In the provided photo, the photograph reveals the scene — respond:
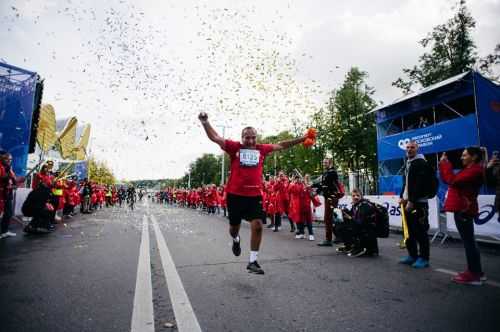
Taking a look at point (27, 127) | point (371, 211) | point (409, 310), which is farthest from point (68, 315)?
point (27, 127)

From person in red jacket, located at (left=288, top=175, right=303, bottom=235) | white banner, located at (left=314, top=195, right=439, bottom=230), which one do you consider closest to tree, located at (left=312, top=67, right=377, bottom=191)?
white banner, located at (left=314, top=195, right=439, bottom=230)

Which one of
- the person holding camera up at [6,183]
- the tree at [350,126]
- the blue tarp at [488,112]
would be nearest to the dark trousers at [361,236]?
the person holding camera up at [6,183]

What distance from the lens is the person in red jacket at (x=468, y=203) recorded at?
4.18 m

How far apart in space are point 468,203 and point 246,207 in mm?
3096

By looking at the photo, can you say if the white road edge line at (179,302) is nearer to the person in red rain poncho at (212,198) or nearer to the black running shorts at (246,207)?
the black running shorts at (246,207)

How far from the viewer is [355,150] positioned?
33781 mm

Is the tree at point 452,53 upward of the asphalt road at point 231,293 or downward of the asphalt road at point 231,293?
upward

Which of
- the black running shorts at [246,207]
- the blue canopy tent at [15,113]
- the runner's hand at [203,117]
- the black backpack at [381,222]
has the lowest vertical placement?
the black backpack at [381,222]

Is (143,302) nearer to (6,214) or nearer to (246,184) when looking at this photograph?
(246,184)

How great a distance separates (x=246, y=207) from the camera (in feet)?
14.9

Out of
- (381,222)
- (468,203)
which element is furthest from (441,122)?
(468,203)

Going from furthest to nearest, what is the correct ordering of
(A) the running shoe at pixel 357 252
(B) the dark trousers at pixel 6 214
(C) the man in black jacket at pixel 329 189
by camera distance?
(B) the dark trousers at pixel 6 214 → (C) the man in black jacket at pixel 329 189 → (A) the running shoe at pixel 357 252

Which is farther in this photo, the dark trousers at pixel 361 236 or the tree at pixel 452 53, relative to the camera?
the tree at pixel 452 53

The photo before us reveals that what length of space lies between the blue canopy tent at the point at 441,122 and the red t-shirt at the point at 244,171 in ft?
37.2
